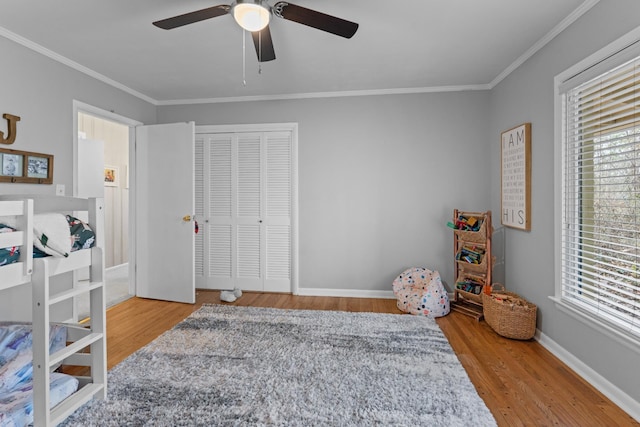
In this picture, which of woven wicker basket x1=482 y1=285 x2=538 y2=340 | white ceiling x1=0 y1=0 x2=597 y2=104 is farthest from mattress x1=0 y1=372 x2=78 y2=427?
woven wicker basket x1=482 y1=285 x2=538 y2=340

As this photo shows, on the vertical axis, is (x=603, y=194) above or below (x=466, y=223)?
above

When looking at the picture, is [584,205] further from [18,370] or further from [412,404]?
[18,370]

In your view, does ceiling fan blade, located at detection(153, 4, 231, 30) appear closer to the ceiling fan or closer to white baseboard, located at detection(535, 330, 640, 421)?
the ceiling fan

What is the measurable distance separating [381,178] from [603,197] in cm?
212

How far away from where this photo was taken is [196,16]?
1830 millimetres

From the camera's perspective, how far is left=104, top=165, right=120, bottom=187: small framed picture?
17.6 ft

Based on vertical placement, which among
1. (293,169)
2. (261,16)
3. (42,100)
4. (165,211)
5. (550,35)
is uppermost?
(550,35)

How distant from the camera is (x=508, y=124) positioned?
3.28 m

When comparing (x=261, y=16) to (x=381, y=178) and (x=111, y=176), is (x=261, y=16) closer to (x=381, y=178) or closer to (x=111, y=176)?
(x=381, y=178)

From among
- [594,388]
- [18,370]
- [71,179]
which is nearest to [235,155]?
[71,179]

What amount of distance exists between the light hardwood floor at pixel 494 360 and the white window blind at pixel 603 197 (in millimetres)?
488

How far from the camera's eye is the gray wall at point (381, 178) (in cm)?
377

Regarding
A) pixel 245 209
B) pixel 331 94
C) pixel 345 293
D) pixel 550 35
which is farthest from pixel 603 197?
pixel 245 209

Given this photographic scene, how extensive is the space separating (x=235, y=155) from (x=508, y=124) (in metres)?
3.10
